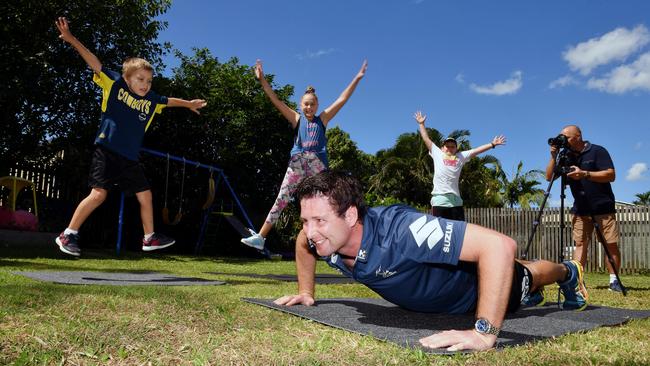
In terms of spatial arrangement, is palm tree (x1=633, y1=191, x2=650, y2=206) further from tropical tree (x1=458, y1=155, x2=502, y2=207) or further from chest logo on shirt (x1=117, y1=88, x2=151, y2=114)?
chest logo on shirt (x1=117, y1=88, x2=151, y2=114)

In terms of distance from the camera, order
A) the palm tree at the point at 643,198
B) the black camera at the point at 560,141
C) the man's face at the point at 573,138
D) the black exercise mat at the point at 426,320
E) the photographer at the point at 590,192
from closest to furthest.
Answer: the black exercise mat at the point at 426,320 → the black camera at the point at 560,141 → the photographer at the point at 590,192 → the man's face at the point at 573,138 → the palm tree at the point at 643,198

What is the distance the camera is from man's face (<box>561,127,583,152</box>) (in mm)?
6098

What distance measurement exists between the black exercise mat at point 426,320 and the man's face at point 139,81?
2759 mm

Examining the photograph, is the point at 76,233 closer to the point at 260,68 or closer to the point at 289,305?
the point at 260,68

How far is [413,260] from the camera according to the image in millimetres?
2373

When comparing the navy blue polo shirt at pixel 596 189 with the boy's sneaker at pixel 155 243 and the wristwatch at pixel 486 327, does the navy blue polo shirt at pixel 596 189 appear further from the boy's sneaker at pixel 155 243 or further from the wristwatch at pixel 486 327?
the boy's sneaker at pixel 155 243

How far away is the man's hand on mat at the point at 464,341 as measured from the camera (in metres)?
2.23

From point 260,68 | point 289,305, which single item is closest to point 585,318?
point 289,305

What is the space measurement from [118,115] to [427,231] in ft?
12.9

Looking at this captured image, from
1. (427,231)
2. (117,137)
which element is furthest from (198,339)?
(117,137)

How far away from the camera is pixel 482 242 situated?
2.27m

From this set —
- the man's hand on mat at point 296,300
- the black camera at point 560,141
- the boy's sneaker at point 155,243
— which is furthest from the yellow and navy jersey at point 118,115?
the black camera at point 560,141

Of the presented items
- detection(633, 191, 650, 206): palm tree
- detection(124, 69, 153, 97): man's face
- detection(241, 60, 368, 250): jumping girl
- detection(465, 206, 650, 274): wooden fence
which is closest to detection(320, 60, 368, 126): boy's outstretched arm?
detection(241, 60, 368, 250): jumping girl

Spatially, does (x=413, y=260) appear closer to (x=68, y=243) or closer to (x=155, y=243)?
(x=155, y=243)
